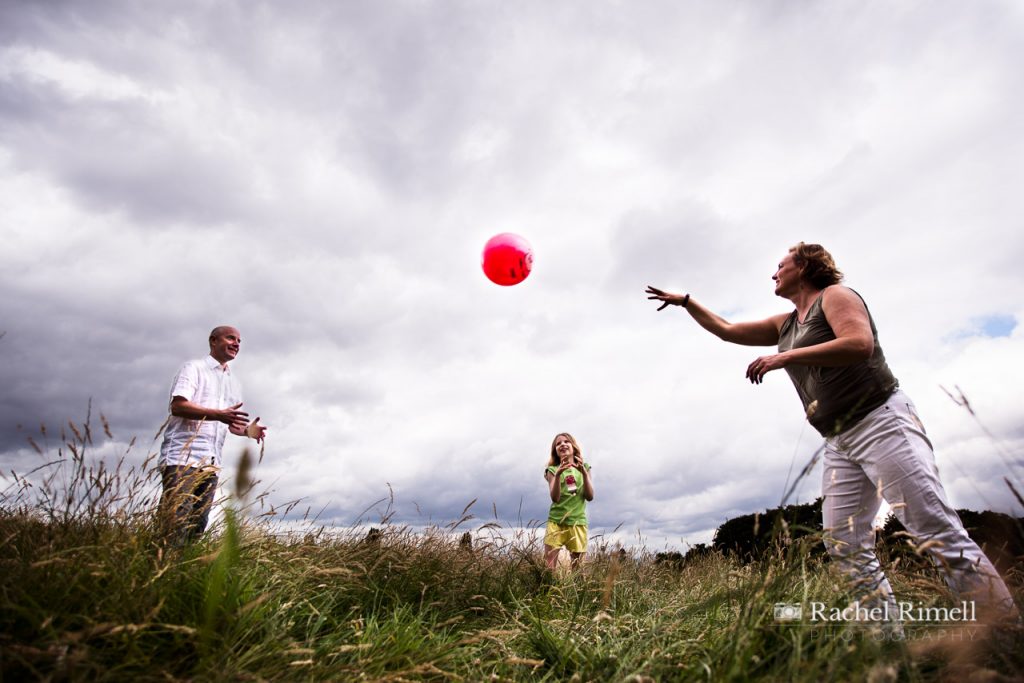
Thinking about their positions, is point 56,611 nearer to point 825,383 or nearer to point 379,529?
point 379,529

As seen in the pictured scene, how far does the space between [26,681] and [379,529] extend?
9.35 ft

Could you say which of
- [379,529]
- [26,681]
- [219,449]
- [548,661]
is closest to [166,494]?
[26,681]

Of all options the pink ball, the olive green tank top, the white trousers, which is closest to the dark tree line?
the white trousers

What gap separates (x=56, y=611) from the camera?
2.31 metres

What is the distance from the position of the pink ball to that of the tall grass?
280cm

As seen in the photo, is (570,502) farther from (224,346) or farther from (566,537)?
(224,346)

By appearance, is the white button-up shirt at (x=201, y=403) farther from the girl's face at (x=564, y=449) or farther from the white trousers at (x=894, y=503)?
the white trousers at (x=894, y=503)

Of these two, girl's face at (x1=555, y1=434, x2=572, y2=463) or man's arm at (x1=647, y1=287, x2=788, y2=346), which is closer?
man's arm at (x1=647, y1=287, x2=788, y2=346)

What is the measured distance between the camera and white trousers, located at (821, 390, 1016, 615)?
2.83 metres

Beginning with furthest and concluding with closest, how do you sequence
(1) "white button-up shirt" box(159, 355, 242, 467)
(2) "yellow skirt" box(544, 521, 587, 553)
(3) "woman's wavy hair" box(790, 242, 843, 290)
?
(2) "yellow skirt" box(544, 521, 587, 553), (1) "white button-up shirt" box(159, 355, 242, 467), (3) "woman's wavy hair" box(790, 242, 843, 290)

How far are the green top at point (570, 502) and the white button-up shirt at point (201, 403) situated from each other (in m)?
3.85

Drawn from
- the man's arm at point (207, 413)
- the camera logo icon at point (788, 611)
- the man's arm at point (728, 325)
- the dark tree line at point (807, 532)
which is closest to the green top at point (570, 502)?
the dark tree line at point (807, 532)

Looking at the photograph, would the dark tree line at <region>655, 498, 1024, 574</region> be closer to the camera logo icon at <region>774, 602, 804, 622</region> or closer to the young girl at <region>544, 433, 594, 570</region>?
the young girl at <region>544, 433, 594, 570</region>

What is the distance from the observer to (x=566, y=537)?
7.40 meters
